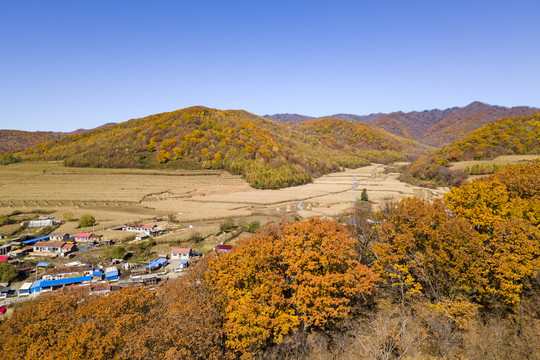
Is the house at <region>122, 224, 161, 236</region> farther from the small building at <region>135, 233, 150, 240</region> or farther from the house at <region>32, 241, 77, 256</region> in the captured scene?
the house at <region>32, 241, 77, 256</region>

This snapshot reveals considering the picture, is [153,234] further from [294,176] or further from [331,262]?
[294,176]

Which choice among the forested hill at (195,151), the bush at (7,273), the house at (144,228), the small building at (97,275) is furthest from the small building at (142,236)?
the forested hill at (195,151)

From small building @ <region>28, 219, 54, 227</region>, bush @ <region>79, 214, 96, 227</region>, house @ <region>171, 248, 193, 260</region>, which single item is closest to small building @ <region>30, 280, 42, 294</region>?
house @ <region>171, 248, 193, 260</region>

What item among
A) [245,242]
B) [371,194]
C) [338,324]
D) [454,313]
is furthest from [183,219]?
[371,194]

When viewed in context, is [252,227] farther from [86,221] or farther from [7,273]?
[7,273]

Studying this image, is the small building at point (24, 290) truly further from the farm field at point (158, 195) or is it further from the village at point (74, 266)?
the farm field at point (158, 195)

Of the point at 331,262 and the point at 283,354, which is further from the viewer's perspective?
the point at 331,262
